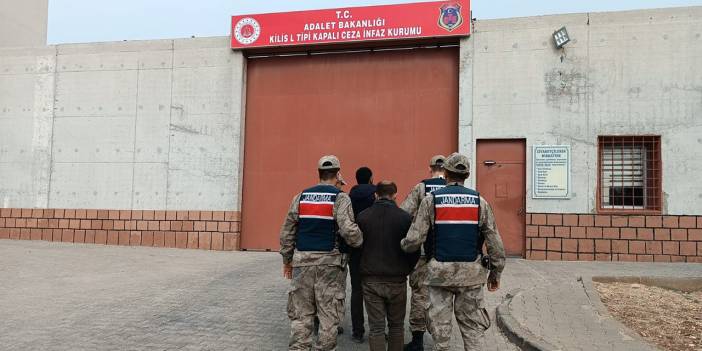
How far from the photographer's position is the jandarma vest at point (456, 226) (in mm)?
4109

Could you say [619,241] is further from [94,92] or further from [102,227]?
[94,92]

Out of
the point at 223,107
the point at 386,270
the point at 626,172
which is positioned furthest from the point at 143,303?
the point at 626,172

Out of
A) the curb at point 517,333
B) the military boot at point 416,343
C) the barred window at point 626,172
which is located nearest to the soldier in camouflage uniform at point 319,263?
the military boot at point 416,343

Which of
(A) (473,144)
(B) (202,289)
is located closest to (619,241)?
(A) (473,144)

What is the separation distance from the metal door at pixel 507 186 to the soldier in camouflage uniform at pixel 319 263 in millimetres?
6640

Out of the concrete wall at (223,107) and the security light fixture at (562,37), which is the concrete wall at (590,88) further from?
the security light fixture at (562,37)

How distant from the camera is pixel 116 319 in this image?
594cm

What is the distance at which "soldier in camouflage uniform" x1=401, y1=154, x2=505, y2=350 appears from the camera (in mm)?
4078

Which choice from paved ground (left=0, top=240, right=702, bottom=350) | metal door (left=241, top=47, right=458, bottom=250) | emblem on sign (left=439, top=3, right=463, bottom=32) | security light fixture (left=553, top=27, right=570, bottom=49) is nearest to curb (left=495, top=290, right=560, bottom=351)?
paved ground (left=0, top=240, right=702, bottom=350)

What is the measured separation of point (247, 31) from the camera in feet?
38.9

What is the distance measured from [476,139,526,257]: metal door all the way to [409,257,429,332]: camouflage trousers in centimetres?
586

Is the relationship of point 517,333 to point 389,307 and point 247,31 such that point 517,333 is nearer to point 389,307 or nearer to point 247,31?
point 389,307

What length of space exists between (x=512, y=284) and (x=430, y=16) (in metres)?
5.88

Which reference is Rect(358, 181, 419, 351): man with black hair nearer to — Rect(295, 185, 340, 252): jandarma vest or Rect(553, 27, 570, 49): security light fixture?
Rect(295, 185, 340, 252): jandarma vest
